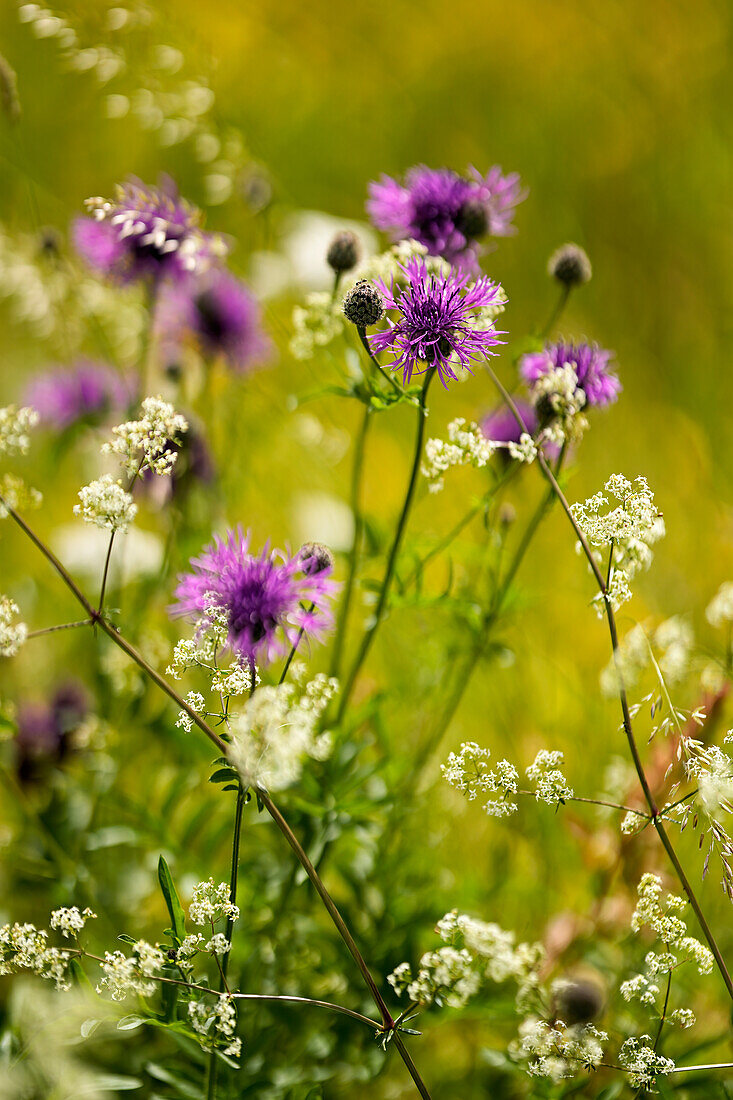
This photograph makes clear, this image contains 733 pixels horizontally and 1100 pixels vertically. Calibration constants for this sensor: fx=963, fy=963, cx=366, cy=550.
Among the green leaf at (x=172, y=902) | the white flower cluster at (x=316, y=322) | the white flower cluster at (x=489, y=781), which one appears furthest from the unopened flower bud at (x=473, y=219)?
the green leaf at (x=172, y=902)

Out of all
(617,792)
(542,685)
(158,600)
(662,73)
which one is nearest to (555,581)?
(542,685)

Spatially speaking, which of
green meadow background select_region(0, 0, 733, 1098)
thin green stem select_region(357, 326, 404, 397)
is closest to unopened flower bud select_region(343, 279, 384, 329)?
thin green stem select_region(357, 326, 404, 397)

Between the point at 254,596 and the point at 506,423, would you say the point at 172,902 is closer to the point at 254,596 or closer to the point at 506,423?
the point at 254,596

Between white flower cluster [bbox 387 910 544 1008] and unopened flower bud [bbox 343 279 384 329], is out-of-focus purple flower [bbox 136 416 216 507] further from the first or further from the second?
white flower cluster [bbox 387 910 544 1008]

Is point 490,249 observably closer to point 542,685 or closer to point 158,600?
point 158,600

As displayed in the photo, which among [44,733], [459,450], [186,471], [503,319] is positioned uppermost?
[503,319]

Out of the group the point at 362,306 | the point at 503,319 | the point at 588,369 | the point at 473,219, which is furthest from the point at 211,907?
the point at 503,319

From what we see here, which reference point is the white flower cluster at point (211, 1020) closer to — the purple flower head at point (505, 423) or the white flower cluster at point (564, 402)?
the white flower cluster at point (564, 402)
